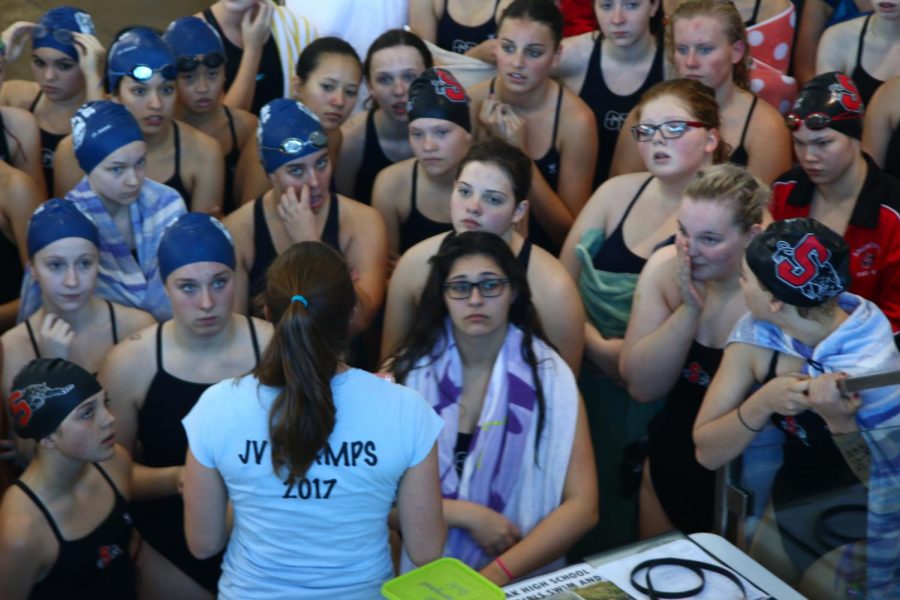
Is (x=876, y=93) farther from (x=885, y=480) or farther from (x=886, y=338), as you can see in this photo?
(x=885, y=480)

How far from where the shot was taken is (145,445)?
3.53 m

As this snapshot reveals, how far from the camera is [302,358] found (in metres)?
2.44

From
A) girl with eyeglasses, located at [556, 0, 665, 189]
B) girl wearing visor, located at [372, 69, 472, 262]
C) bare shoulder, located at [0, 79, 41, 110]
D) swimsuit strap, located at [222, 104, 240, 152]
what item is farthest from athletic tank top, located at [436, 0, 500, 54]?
bare shoulder, located at [0, 79, 41, 110]

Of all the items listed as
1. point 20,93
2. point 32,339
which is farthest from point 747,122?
point 20,93

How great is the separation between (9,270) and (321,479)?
2.23 meters

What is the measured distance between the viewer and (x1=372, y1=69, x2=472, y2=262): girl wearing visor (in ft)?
13.6

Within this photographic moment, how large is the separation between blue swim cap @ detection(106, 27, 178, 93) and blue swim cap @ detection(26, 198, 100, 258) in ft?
2.65

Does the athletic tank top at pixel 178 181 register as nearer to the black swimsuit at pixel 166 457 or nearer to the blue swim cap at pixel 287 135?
the blue swim cap at pixel 287 135

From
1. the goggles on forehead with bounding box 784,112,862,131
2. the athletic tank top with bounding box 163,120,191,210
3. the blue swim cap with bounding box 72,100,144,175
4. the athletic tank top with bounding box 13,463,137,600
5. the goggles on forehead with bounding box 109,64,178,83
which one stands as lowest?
the athletic tank top with bounding box 13,463,137,600

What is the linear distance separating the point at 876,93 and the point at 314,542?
2940 millimetres

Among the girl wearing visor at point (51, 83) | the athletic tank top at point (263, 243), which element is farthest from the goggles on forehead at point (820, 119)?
the girl wearing visor at point (51, 83)

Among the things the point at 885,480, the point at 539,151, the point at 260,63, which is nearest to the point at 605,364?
the point at 539,151

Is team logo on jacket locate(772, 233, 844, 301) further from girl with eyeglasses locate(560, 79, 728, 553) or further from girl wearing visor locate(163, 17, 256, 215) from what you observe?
girl wearing visor locate(163, 17, 256, 215)

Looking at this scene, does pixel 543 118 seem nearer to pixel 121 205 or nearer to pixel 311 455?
pixel 121 205
